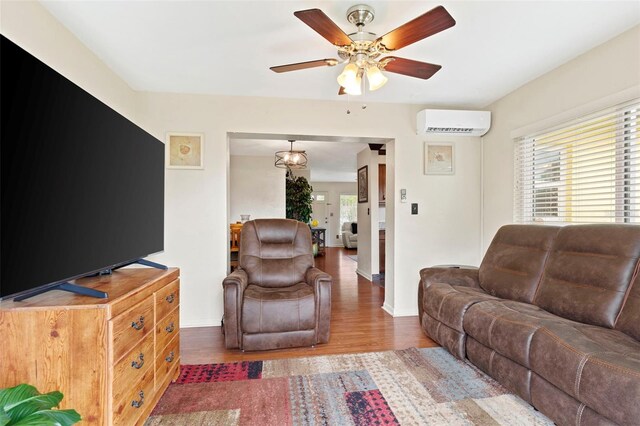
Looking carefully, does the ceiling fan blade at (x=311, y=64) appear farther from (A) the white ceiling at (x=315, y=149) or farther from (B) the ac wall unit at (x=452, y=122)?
(A) the white ceiling at (x=315, y=149)

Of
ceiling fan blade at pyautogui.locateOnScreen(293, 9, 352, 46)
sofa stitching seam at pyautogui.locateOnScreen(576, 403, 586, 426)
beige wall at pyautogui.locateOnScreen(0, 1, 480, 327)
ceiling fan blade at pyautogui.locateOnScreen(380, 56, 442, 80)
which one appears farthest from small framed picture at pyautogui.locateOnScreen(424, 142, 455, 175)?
sofa stitching seam at pyautogui.locateOnScreen(576, 403, 586, 426)

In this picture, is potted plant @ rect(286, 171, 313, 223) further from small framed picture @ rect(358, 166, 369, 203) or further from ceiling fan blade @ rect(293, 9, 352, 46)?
ceiling fan blade @ rect(293, 9, 352, 46)

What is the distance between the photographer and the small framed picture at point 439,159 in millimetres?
3520

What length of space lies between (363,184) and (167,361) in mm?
4522

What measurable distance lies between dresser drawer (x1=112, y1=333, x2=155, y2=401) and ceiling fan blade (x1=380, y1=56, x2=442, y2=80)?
2073mm

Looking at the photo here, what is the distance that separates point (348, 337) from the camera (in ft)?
9.22

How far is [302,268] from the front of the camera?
10.0 ft

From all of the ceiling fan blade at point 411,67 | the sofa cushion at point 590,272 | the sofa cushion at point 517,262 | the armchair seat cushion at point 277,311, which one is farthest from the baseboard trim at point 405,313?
the ceiling fan blade at point 411,67

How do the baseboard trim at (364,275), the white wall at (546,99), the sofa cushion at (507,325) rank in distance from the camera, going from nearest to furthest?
the sofa cushion at (507,325) → the white wall at (546,99) → the baseboard trim at (364,275)

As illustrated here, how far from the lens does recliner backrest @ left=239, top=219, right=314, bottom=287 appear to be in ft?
9.71

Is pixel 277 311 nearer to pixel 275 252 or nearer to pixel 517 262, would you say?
pixel 275 252

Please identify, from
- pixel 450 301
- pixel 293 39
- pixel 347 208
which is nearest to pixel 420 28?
pixel 293 39

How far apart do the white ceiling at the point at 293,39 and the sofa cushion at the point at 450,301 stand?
6.01 feet

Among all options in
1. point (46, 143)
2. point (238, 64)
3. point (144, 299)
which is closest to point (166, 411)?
point (144, 299)
